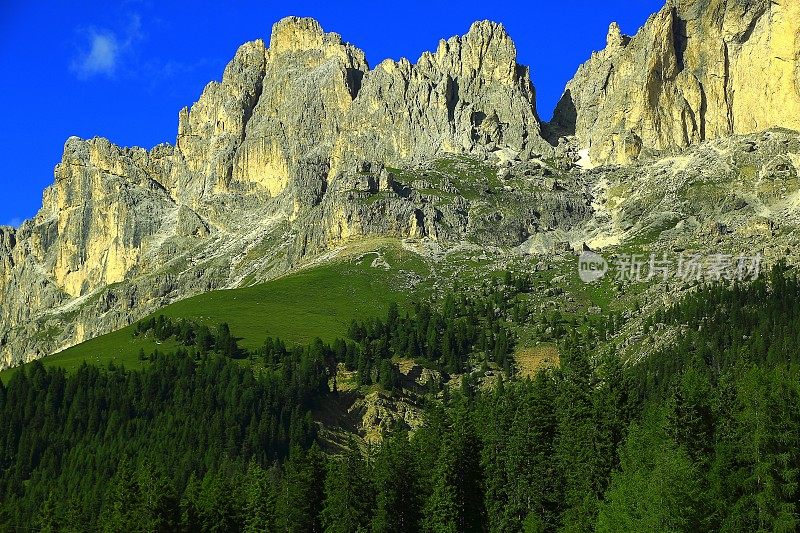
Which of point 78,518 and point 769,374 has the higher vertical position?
point 769,374

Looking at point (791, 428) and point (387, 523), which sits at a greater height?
point (791, 428)

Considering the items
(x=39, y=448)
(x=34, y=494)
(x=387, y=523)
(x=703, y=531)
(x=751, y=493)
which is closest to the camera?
(x=703, y=531)

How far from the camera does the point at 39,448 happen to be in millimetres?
197375

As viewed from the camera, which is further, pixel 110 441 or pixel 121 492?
pixel 110 441

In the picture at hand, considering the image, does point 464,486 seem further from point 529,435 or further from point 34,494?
point 34,494

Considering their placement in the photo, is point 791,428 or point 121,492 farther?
point 121,492

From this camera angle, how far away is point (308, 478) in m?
118

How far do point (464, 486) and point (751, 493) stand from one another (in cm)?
3665

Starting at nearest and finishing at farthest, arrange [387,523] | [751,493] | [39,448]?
[751,493], [387,523], [39,448]

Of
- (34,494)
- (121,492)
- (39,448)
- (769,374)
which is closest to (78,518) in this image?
(121,492)

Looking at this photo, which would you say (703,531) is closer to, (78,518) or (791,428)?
(791,428)

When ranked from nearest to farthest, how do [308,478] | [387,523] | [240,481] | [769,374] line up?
[769,374], [387,523], [308,478], [240,481]

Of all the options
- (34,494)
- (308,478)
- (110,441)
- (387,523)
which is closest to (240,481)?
(308,478)

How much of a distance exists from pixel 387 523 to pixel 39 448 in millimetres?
108016
